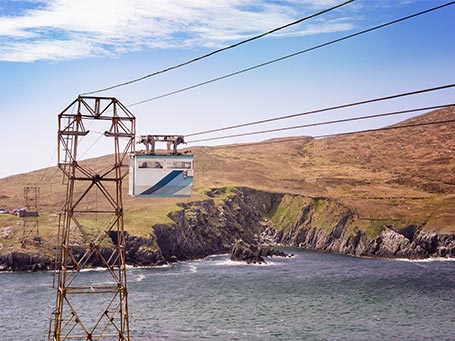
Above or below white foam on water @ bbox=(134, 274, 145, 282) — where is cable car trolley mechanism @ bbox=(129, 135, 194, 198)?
above

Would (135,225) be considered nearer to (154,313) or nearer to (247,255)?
(247,255)

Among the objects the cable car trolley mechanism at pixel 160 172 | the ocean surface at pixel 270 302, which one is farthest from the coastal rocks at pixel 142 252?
the cable car trolley mechanism at pixel 160 172

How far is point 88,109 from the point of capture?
49562mm

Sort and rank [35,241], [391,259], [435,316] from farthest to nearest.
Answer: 1. [391,259]
2. [35,241]
3. [435,316]

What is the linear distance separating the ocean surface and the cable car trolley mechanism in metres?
47.6

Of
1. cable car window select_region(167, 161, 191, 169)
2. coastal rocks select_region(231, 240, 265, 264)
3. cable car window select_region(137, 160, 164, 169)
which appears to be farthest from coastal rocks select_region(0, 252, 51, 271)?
cable car window select_region(167, 161, 191, 169)

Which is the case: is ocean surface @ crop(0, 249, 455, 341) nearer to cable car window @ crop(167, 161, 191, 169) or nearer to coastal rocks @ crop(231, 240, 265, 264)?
coastal rocks @ crop(231, 240, 265, 264)

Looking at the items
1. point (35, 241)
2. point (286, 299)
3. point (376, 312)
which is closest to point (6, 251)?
point (35, 241)

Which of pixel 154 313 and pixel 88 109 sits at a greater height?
pixel 88 109

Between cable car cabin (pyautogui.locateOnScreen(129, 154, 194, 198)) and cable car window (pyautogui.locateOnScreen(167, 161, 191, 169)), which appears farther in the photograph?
cable car window (pyautogui.locateOnScreen(167, 161, 191, 169))

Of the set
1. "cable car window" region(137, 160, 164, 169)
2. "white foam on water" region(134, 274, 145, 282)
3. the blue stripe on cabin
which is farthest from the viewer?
"white foam on water" region(134, 274, 145, 282)

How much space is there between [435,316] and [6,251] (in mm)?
109121

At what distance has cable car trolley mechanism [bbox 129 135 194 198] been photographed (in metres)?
47.7

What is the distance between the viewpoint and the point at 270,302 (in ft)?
401
